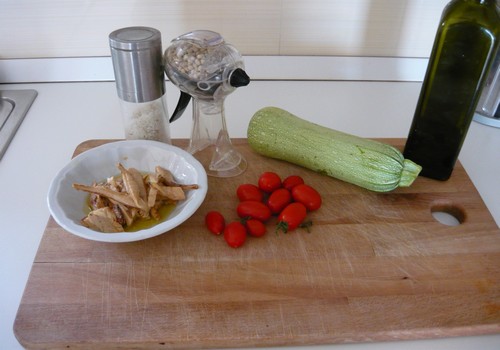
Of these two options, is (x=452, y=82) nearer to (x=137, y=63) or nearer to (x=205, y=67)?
(x=205, y=67)

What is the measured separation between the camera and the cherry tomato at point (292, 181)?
912mm

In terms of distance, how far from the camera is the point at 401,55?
1362 millimetres

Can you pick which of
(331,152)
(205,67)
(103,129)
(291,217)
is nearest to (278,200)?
(291,217)

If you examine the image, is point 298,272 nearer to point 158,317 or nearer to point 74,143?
point 158,317

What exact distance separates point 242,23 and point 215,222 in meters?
0.71

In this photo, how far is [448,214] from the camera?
920 millimetres

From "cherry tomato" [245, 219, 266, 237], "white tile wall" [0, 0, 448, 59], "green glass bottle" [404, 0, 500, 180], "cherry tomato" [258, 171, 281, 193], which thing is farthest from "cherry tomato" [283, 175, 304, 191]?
"white tile wall" [0, 0, 448, 59]

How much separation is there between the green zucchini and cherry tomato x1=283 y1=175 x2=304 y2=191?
0.18 ft

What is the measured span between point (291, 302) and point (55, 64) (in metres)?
1.07

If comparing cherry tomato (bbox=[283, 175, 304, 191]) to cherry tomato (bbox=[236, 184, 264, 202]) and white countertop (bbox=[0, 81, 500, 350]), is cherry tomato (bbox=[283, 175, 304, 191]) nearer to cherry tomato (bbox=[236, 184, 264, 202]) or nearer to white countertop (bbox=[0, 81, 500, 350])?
cherry tomato (bbox=[236, 184, 264, 202])

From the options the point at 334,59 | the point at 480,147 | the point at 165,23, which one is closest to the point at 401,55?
the point at 334,59

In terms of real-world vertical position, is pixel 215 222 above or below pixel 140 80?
below

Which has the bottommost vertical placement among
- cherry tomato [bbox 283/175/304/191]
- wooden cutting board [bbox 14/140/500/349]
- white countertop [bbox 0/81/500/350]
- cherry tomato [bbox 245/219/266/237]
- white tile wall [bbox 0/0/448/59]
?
white countertop [bbox 0/81/500/350]

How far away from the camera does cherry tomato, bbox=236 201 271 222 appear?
84cm
